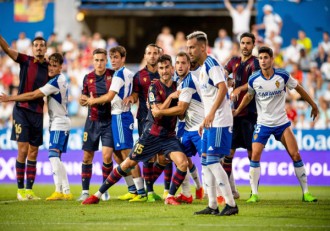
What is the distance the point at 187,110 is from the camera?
40.1ft

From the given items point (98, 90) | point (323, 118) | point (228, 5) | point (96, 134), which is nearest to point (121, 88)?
point (98, 90)

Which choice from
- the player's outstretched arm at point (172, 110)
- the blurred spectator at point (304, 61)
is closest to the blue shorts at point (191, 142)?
the player's outstretched arm at point (172, 110)

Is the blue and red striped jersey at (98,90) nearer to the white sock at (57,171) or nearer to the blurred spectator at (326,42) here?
the white sock at (57,171)

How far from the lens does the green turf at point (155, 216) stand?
30.7ft

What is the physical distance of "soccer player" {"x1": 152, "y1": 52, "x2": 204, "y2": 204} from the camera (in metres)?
11.5

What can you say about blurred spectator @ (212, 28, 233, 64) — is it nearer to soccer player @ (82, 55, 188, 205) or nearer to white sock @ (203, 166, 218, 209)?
soccer player @ (82, 55, 188, 205)

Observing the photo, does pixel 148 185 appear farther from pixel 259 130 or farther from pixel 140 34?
pixel 140 34

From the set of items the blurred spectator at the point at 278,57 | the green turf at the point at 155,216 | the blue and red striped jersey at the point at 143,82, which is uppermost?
the blurred spectator at the point at 278,57

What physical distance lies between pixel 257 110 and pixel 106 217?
3.60m

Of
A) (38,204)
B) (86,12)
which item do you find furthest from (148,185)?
(86,12)

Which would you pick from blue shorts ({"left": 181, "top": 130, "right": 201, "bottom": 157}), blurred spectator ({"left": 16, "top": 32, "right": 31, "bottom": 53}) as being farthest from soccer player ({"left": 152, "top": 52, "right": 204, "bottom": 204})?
blurred spectator ({"left": 16, "top": 32, "right": 31, "bottom": 53})

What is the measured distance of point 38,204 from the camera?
1244 centimetres

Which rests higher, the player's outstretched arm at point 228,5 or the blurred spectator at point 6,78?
the player's outstretched arm at point 228,5

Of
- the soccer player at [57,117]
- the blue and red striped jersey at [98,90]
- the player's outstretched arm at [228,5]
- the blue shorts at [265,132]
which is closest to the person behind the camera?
the blue shorts at [265,132]
